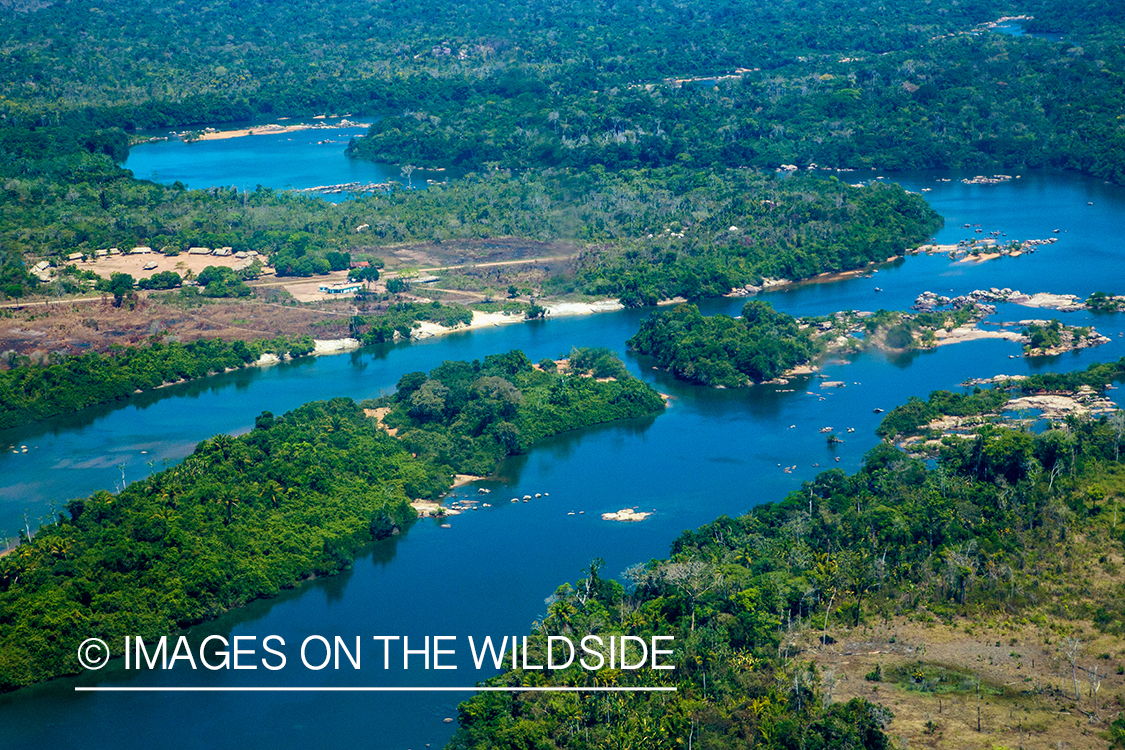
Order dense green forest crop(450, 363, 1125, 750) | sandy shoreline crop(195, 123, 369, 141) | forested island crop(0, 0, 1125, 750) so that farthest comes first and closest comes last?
sandy shoreline crop(195, 123, 369, 141)
forested island crop(0, 0, 1125, 750)
dense green forest crop(450, 363, 1125, 750)

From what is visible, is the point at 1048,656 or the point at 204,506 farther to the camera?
the point at 204,506

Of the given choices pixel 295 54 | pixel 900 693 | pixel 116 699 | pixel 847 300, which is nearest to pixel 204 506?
pixel 116 699

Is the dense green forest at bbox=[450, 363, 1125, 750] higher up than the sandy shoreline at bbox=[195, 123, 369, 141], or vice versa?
the sandy shoreline at bbox=[195, 123, 369, 141]

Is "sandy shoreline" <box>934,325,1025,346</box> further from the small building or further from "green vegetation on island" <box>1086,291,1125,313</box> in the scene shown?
the small building

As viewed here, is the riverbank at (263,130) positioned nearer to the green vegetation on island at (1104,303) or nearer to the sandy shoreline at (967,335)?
the sandy shoreline at (967,335)

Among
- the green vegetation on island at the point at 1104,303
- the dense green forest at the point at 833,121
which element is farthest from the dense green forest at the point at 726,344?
the dense green forest at the point at 833,121

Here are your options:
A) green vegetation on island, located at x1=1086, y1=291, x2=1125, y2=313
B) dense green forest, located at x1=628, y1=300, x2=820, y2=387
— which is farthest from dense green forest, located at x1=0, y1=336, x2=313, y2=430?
green vegetation on island, located at x1=1086, y1=291, x2=1125, y2=313

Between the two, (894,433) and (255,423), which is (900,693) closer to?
(894,433)
